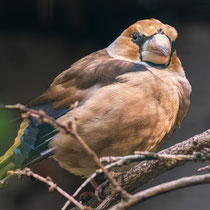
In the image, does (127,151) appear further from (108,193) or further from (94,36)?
(94,36)

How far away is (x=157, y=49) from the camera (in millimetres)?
1123

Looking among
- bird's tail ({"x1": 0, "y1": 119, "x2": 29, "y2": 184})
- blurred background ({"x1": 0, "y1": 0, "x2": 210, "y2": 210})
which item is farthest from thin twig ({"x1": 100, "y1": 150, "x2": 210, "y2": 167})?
blurred background ({"x1": 0, "y1": 0, "x2": 210, "y2": 210})

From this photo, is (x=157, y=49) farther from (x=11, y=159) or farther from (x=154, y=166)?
(x=11, y=159)

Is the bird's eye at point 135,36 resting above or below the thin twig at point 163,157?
above

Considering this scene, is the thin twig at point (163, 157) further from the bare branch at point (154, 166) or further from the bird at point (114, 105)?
the bird at point (114, 105)

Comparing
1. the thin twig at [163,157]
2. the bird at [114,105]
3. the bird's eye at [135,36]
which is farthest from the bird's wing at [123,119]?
the thin twig at [163,157]

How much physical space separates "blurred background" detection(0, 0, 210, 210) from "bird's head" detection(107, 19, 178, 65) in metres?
0.17

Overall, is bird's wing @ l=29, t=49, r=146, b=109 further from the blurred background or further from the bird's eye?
the blurred background

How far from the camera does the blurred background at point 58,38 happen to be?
138 cm

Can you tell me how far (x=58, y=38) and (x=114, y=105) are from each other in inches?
17.3

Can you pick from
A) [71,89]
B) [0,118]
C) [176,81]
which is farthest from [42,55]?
[0,118]

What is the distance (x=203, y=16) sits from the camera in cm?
144

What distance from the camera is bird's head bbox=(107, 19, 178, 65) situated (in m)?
1.13

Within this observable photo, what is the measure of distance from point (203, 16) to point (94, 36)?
345mm
